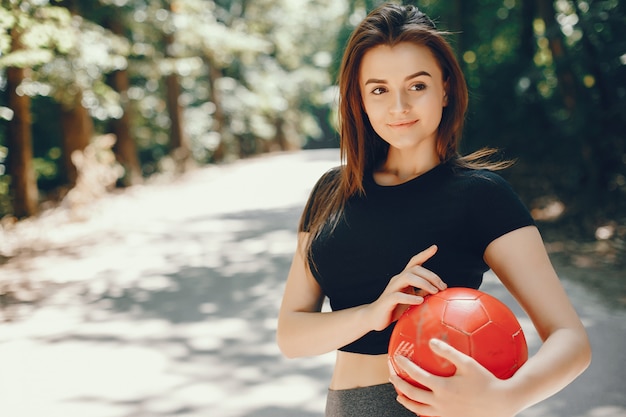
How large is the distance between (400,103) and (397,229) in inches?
13.8

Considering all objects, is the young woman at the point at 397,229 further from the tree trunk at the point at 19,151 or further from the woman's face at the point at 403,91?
the tree trunk at the point at 19,151

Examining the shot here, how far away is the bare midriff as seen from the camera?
178 cm

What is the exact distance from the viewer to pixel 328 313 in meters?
1.76

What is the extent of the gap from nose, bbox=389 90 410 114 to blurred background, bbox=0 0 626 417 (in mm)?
726

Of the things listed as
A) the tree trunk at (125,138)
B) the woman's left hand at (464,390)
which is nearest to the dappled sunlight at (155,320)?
the woman's left hand at (464,390)

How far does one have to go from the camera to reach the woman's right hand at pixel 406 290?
1486 millimetres

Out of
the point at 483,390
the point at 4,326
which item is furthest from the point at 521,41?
the point at 483,390

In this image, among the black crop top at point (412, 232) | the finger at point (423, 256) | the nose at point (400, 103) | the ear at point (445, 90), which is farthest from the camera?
the ear at point (445, 90)

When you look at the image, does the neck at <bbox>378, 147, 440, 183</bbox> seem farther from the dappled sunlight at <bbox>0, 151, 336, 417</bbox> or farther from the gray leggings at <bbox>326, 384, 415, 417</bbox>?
the dappled sunlight at <bbox>0, 151, 336, 417</bbox>

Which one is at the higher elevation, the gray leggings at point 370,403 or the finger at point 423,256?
the finger at point 423,256

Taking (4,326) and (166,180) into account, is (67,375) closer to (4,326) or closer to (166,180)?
(4,326)

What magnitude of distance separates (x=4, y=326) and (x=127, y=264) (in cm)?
251

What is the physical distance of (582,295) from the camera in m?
6.53

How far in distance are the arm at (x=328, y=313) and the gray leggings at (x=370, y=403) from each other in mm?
153
